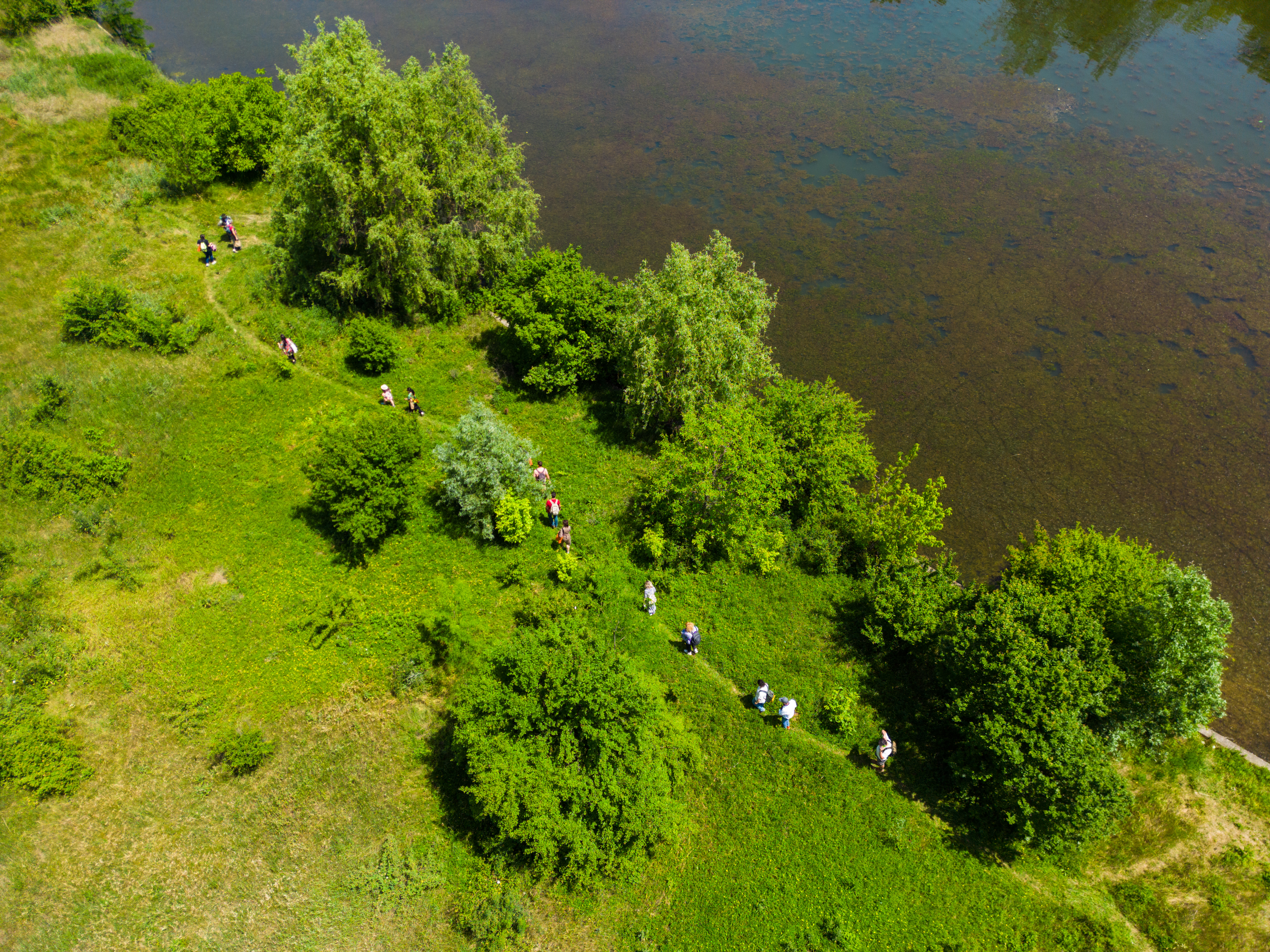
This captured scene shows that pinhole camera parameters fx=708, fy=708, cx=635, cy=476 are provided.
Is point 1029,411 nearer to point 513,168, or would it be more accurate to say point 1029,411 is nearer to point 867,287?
point 867,287

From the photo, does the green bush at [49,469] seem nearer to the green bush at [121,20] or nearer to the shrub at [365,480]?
the shrub at [365,480]

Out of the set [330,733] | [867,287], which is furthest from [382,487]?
[867,287]

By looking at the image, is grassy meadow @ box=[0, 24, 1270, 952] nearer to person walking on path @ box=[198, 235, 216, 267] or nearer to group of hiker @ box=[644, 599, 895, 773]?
group of hiker @ box=[644, 599, 895, 773]

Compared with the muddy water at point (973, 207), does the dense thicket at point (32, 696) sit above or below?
below

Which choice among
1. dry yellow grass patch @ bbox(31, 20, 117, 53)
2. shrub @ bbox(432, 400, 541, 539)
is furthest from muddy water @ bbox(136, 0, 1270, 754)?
shrub @ bbox(432, 400, 541, 539)

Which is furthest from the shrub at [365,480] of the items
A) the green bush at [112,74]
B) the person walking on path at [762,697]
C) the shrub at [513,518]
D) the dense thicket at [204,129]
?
the green bush at [112,74]
